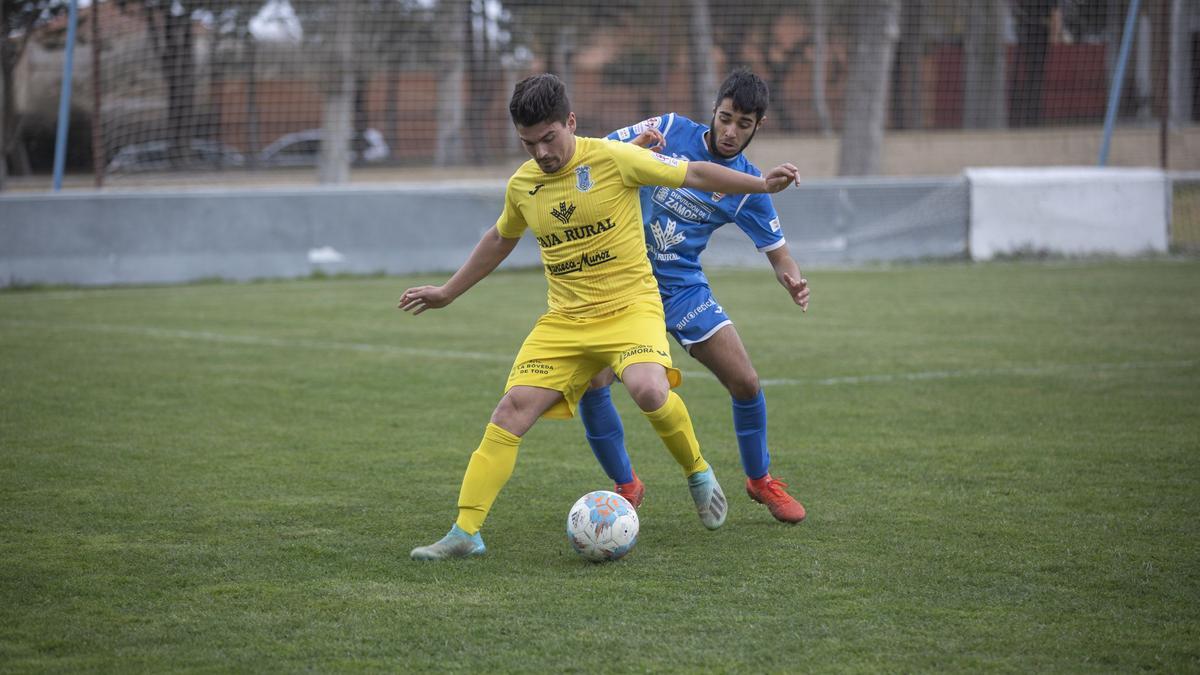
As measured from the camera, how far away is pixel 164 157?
51.4 ft

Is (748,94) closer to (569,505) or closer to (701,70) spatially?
(569,505)

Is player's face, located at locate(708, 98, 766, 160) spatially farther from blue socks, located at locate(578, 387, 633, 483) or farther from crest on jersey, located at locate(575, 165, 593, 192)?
blue socks, located at locate(578, 387, 633, 483)

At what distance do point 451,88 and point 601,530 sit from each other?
13.4 metres

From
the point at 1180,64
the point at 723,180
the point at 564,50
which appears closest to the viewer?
the point at 723,180

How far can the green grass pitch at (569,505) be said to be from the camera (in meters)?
3.57

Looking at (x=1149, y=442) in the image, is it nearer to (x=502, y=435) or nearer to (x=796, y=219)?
(x=502, y=435)

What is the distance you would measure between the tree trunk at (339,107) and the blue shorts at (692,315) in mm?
12167

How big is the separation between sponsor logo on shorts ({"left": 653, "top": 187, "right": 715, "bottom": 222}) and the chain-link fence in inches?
441

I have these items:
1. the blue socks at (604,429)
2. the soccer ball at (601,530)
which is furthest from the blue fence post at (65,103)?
the soccer ball at (601,530)

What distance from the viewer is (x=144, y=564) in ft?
14.1

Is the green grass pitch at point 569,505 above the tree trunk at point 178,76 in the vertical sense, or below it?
below

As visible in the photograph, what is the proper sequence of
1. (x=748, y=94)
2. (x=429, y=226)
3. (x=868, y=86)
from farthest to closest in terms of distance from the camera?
(x=868, y=86) < (x=429, y=226) < (x=748, y=94)

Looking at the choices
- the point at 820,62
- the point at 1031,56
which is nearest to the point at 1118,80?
the point at 1031,56

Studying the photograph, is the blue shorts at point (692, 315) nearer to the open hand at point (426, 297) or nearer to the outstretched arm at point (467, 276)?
the outstretched arm at point (467, 276)
